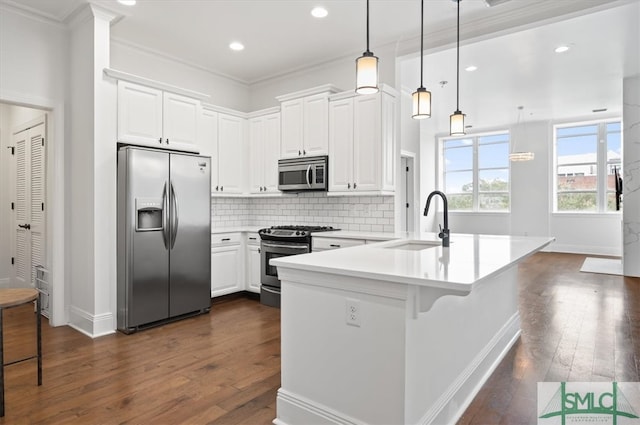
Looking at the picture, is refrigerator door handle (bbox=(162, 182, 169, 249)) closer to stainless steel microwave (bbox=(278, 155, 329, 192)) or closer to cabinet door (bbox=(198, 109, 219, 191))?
cabinet door (bbox=(198, 109, 219, 191))

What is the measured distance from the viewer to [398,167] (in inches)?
180

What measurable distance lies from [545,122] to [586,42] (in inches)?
204

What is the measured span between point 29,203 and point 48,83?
5.66 feet

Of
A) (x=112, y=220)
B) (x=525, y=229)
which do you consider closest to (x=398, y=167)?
(x=112, y=220)

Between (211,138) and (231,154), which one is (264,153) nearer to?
(231,154)

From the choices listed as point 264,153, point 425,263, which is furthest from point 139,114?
point 425,263

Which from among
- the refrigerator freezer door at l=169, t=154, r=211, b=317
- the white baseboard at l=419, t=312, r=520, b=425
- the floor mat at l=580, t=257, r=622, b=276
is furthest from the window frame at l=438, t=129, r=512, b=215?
the refrigerator freezer door at l=169, t=154, r=211, b=317

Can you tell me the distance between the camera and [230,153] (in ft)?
17.1

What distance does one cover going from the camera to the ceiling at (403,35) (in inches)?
143

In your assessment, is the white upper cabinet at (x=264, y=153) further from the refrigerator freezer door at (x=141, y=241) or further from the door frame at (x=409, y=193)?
the door frame at (x=409, y=193)

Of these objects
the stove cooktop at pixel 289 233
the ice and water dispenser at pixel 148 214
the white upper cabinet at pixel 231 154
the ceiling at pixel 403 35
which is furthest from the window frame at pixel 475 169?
the ice and water dispenser at pixel 148 214

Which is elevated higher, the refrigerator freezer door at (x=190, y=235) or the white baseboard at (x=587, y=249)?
the refrigerator freezer door at (x=190, y=235)

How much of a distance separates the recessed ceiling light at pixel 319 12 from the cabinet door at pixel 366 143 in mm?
908

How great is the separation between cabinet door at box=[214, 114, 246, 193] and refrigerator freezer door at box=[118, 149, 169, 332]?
1.22 metres
